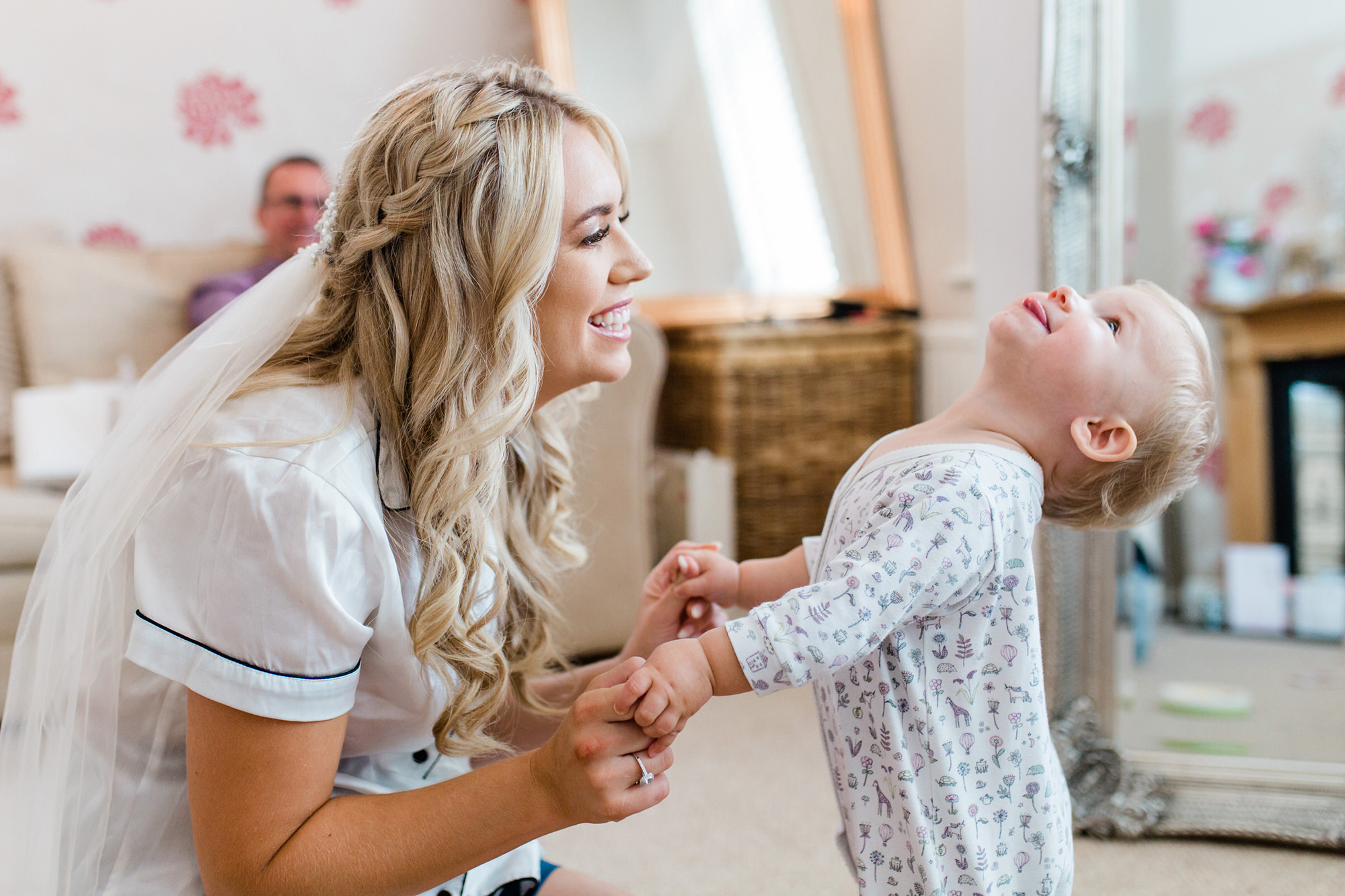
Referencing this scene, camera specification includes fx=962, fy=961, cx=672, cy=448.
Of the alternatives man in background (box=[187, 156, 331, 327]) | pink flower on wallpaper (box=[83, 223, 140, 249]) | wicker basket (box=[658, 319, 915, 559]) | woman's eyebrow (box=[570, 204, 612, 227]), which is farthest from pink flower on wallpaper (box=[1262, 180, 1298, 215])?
pink flower on wallpaper (box=[83, 223, 140, 249])

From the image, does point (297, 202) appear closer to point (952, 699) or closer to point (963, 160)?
point (963, 160)

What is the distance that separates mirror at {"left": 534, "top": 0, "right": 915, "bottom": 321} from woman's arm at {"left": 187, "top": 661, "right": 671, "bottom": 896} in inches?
80.9

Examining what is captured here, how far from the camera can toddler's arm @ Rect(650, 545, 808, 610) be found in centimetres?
97

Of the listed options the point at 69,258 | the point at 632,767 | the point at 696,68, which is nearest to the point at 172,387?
the point at 632,767

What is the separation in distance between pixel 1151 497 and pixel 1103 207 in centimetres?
70

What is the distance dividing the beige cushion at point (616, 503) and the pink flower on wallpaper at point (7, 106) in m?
2.11

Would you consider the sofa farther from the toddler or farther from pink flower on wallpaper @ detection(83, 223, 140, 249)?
the toddler

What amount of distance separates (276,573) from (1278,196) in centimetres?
201

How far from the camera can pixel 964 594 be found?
2.60ft

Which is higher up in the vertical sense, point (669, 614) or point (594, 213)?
point (594, 213)

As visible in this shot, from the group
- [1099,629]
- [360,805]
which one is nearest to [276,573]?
[360,805]

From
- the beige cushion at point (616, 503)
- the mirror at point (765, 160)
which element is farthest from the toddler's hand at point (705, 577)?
the mirror at point (765, 160)

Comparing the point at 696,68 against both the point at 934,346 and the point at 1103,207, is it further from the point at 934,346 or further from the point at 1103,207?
the point at 1103,207

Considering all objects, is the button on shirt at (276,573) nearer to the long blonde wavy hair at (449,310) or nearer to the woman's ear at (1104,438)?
the long blonde wavy hair at (449,310)
